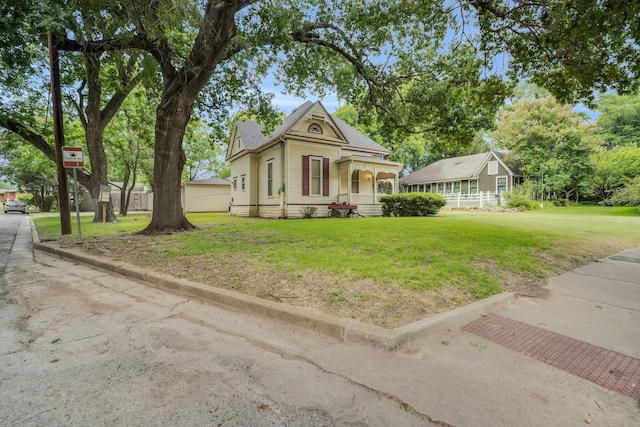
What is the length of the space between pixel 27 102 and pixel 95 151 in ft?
10.1

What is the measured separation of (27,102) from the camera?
41.7 feet

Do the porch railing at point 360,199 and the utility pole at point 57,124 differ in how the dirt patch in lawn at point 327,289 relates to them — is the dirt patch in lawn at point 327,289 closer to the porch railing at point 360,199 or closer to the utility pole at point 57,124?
the utility pole at point 57,124

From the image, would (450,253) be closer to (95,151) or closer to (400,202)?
(400,202)

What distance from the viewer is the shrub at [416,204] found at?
1642 centimetres

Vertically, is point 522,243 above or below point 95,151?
below

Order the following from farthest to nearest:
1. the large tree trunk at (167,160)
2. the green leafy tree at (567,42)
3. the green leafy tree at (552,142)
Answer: the green leafy tree at (552,142) → the large tree trunk at (167,160) → the green leafy tree at (567,42)

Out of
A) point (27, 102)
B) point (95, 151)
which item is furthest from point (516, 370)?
point (27, 102)

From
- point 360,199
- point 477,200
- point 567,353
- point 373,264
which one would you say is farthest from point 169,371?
point 477,200

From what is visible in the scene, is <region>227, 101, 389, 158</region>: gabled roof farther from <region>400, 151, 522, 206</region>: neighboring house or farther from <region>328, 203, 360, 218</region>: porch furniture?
<region>400, 151, 522, 206</region>: neighboring house

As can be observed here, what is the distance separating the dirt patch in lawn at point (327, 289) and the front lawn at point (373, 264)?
0.01 m

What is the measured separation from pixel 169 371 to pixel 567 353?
10.9 feet

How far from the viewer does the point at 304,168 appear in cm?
1539

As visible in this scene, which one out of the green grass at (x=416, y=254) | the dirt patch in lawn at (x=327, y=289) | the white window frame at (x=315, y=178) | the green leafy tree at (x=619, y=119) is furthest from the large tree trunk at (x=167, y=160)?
the green leafy tree at (x=619, y=119)

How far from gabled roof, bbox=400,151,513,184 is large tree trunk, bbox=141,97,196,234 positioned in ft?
96.1
